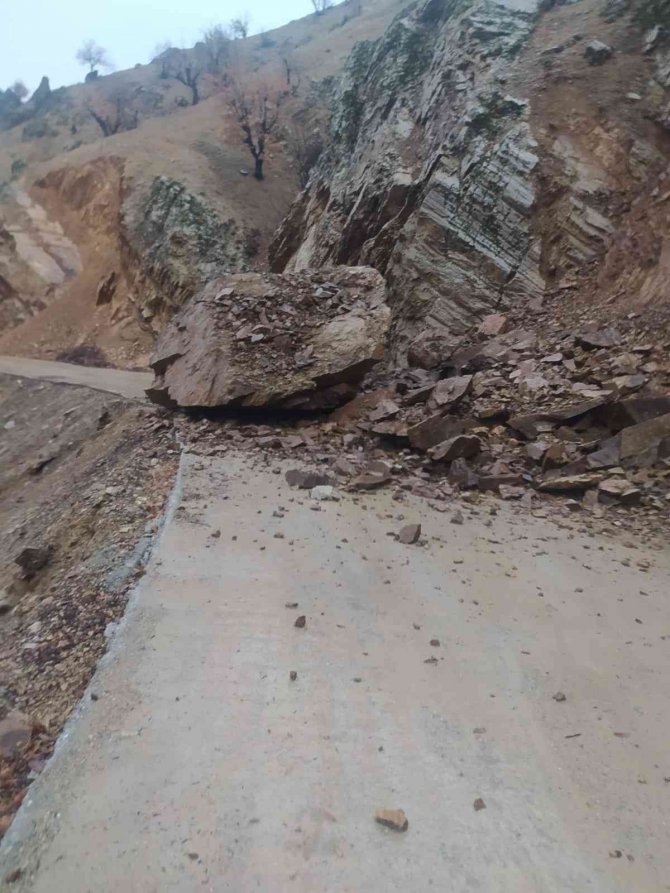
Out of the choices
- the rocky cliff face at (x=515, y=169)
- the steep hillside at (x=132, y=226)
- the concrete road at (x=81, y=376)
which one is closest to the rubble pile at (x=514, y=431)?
the rocky cliff face at (x=515, y=169)

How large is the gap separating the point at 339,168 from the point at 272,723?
16483 millimetres

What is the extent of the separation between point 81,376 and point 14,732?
12.7 meters

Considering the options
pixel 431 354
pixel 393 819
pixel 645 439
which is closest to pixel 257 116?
pixel 431 354

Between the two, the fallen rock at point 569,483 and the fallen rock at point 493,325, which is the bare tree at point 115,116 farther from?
the fallen rock at point 569,483

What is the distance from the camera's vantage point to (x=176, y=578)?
418 centimetres

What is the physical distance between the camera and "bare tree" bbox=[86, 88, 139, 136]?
31141 millimetres

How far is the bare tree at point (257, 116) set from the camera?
82.0 feet

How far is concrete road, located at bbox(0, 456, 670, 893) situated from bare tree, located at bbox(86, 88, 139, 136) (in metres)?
32.2

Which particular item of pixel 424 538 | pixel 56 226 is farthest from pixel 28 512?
pixel 56 226

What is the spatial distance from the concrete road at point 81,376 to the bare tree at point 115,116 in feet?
58.5

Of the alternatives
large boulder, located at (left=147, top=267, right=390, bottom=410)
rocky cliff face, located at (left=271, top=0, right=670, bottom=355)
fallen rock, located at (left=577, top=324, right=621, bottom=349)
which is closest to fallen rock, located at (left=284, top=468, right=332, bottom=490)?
large boulder, located at (left=147, top=267, right=390, bottom=410)

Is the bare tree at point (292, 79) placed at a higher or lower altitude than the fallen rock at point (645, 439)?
higher

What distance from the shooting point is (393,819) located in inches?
97.5

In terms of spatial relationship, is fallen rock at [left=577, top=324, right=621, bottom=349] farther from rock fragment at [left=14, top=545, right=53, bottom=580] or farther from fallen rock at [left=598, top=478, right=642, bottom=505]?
rock fragment at [left=14, top=545, right=53, bottom=580]
